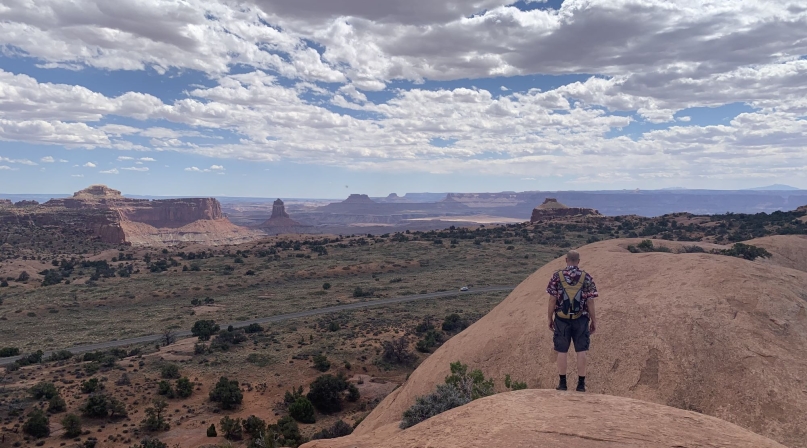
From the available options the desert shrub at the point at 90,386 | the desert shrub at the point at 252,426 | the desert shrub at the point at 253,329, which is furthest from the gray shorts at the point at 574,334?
the desert shrub at the point at 253,329

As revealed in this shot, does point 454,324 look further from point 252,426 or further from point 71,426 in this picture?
point 71,426

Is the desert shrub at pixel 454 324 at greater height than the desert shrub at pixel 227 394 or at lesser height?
greater

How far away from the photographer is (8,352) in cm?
3775

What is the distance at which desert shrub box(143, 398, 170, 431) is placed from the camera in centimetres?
2333

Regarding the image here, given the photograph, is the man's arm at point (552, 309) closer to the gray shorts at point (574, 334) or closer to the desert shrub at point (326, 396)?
the gray shorts at point (574, 334)

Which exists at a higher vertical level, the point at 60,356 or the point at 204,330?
the point at 204,330

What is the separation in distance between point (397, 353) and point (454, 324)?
7993 mm

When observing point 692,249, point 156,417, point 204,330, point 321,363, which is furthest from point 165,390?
point 692,249

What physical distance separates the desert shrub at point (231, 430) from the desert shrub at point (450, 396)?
47.0ft

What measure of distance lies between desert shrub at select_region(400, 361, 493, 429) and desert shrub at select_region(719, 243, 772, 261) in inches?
649

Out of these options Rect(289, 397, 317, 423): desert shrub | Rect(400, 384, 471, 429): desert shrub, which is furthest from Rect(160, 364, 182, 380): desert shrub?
Rect(400, 384, 471, 429): desert shrub

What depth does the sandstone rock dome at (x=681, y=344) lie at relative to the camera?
421 inches

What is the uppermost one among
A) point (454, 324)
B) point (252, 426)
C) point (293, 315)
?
point (454, 324)

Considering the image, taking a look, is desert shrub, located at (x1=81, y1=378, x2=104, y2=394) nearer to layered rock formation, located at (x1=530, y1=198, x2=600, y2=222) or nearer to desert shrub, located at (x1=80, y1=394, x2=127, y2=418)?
desert shrub, located at (x1=80, y1=394, x2=127, y2=418)
